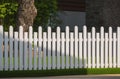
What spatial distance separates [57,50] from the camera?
51.5 feet

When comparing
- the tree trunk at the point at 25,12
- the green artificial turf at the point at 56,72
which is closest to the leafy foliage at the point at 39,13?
the tree trunk at the point at 25,12

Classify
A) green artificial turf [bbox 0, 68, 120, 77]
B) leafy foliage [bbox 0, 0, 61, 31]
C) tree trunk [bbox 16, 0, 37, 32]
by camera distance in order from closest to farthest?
1. green artificial turf [bbox 0, 68, 120, 77]
2. tree trunk [bbox 16, 0, 37, 32]
3. leafy foliage [bbox 0, 0, 61, 31]

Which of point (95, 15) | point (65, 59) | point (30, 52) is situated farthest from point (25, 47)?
point (95, 15)

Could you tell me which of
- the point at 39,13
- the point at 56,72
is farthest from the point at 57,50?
the point at 39,13

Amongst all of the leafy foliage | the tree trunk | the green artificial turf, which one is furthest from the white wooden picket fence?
the leafy foliage

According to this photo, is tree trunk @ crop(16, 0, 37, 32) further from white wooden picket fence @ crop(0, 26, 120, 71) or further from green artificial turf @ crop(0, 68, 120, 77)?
green artificial turf @ crop(0, 68, 120, 77)

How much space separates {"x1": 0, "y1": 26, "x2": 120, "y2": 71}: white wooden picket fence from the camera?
15406 millimetres

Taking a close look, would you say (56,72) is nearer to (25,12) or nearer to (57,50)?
(57,50)

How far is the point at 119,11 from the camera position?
91.4 ft

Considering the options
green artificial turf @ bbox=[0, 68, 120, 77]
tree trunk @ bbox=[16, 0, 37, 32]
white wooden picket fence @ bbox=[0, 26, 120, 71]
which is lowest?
green artificial turf @ bbox=[0, 68, 120, 77]

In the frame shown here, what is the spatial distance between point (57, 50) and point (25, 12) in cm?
251

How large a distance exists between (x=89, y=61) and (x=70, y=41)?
906 millimetres

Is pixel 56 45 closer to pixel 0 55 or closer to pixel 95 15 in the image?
pixel 0 55

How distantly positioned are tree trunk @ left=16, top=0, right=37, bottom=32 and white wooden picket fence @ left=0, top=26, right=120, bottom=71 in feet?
6.15
